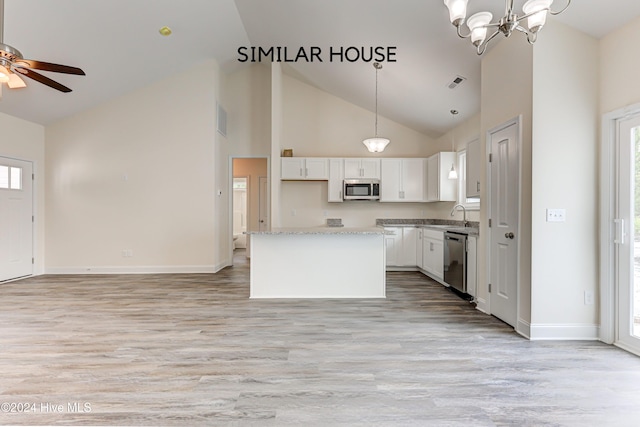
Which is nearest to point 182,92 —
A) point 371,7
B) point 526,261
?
point 371,7

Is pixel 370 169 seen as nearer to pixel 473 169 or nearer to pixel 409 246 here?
pixel 409 246

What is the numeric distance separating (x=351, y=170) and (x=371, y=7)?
3465 millimetres

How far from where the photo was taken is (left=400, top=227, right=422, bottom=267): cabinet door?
6.36 meters

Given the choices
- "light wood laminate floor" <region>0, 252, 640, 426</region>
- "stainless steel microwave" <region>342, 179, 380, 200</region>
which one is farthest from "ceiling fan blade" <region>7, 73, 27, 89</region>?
"stainless steel microwave" <region>342, 179, 380, 200</region>

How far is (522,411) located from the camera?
75.5 inches

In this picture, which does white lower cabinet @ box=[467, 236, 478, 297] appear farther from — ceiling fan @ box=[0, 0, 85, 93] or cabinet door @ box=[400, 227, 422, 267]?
ceiling fan @ box=[0, 0, 85, 93]

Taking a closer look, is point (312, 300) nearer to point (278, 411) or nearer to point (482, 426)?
point (278, 411)

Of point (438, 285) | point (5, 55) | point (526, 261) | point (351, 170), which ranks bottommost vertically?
point (438, 285)

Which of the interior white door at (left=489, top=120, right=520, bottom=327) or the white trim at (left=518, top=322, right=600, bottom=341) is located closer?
the white trim at (left=518, top=322, right=600, bottom=341)

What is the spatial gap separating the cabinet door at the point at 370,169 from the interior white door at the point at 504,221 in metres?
3.16

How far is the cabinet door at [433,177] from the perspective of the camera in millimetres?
6240

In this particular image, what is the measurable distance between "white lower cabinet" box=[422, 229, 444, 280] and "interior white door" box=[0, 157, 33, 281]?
22.7 feet

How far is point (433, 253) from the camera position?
18.3 ft

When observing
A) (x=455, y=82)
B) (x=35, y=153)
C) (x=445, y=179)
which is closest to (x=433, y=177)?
(x=445, y=179)
